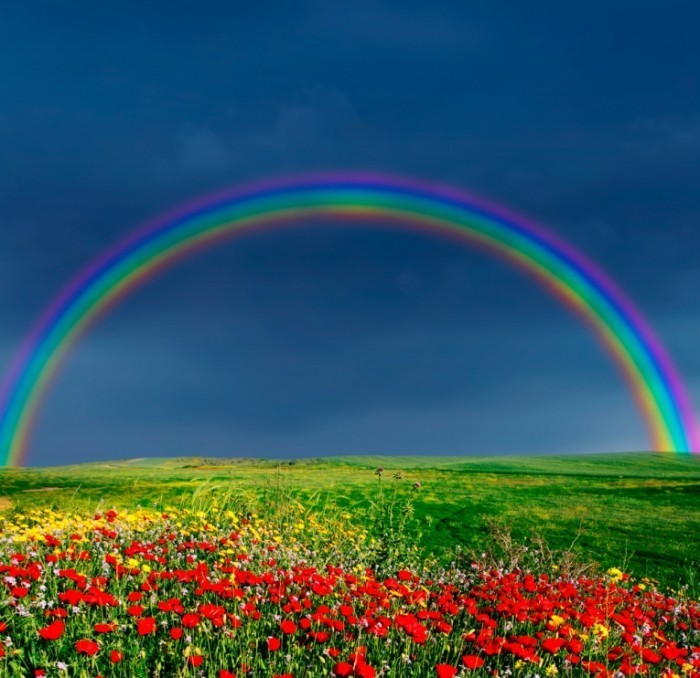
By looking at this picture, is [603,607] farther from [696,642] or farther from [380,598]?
[380,598]

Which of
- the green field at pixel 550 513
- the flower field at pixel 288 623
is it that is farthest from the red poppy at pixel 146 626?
the green field at pixel 550 513

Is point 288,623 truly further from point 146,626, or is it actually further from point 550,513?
point 550,513

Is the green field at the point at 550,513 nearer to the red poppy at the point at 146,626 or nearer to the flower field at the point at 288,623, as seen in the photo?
the flower field at the point at 288,623

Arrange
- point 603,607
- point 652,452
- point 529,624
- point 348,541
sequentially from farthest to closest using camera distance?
1. point 652,452
2. point 348,541
3. point 603,607
4. point 529,624

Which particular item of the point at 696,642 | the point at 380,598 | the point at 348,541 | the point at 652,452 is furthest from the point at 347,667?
the point at 652,452

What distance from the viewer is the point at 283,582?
763cm

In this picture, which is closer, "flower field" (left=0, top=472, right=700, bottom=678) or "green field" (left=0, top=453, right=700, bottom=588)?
"flower field" (left=0, top=472, right=700, bottom=678)

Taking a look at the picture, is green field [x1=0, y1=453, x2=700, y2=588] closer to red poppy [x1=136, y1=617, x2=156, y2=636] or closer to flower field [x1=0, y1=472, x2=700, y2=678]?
flower field [x1=0, y1=472, x2=700, y2=678]

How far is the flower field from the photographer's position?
539 cm

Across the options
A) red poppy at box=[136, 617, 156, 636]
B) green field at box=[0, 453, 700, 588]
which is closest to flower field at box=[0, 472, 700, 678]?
red poppy at box=[136, 617, 156, 636]

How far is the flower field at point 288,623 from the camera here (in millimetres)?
5391

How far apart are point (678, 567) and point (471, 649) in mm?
11870

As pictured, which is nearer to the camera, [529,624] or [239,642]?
[239,642]

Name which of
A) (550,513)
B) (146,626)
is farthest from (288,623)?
(550,513)
